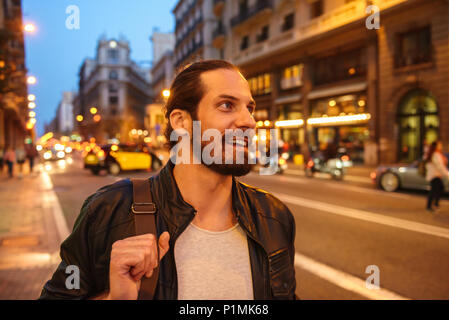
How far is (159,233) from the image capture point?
1.40 metres

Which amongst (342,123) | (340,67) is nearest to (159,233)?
(342,123)

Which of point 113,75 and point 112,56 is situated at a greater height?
point 112,56

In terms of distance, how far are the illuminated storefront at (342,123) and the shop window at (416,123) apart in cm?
201

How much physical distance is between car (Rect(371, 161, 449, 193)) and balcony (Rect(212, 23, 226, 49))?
86.6 ft

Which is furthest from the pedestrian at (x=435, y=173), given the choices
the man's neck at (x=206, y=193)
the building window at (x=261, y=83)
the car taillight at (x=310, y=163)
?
the building window at (x=261, y=83)

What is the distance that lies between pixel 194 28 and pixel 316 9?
23405 millimetres

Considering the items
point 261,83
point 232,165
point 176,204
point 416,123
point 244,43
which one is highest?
point 244,43

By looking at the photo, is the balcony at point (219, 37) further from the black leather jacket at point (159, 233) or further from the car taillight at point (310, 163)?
the black leather jacket at point (159, 233)

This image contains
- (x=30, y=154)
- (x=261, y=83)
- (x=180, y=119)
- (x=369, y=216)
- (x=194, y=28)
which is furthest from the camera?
(x=194, y=28)

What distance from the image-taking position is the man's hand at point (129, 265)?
3.47 feet

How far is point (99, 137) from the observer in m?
86.1

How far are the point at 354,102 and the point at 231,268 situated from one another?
21.7 metres

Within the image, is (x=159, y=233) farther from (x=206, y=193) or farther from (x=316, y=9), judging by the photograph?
(x=316, y=9)

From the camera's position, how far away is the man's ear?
1620mm
